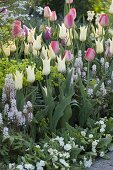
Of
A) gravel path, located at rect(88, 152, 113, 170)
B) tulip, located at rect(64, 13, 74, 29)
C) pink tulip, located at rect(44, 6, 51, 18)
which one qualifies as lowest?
gravel path, located at rect(88, 152, 113, 170)

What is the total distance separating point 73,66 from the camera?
4.37m

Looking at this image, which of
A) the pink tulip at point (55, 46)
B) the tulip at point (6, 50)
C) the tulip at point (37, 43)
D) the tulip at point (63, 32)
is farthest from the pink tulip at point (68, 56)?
the tulip at point (6, 50)

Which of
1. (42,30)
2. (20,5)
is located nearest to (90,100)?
(20,5)

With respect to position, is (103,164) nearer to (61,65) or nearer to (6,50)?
(61,65)

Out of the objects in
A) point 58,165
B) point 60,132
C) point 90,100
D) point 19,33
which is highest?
point 19,33

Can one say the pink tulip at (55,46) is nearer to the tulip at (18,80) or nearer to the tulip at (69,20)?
the tulip at (69,20)

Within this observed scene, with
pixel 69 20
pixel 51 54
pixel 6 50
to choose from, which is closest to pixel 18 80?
pixel 51 54

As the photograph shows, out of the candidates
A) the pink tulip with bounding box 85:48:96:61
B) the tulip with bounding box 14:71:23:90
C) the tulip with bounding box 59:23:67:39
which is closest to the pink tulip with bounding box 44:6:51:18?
the tulip with bounding box 59:23:67:39

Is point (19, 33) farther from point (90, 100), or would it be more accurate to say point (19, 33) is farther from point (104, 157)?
point (104, 157)

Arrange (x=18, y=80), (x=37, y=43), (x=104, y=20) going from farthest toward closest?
(x=104, y=20), (x=37, y=43), (x=18, y=80)

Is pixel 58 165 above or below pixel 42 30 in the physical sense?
below

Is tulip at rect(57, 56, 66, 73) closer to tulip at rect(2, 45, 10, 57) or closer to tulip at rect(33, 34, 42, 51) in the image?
tulip at rect(33, 34, 42, 51)

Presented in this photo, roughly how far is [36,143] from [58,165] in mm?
351

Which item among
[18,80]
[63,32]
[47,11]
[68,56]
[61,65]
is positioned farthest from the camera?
[47,11]
